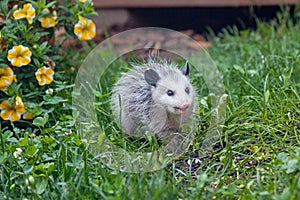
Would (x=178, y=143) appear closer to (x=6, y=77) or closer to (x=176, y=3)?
(x=6, y=77)

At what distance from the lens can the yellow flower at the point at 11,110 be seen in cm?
303

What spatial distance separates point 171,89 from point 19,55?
0.97m

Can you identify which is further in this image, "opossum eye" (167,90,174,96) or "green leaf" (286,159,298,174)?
"opossum eye" (167,90,174,96)

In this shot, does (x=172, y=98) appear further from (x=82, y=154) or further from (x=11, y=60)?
(x=11, y=60)

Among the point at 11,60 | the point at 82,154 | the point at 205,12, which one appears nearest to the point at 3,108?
the point at 11,60

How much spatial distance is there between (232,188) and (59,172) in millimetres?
709

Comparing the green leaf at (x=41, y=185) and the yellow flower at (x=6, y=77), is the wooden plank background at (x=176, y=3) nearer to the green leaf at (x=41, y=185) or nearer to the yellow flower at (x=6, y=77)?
the yellow flower at (x=6, y=77)

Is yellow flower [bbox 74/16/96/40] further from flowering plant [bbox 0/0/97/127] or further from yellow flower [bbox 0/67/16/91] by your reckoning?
yellow flower [bbox 0/67/16/91]

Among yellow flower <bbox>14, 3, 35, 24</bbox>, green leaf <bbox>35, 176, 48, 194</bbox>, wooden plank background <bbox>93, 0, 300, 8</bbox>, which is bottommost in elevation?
green leaf <bbox>35, 176, 48, 194</bbox>

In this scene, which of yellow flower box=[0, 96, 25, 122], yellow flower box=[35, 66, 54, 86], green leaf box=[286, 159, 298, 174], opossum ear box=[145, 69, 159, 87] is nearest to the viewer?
green leaf box=[286, 159, 298, 174]

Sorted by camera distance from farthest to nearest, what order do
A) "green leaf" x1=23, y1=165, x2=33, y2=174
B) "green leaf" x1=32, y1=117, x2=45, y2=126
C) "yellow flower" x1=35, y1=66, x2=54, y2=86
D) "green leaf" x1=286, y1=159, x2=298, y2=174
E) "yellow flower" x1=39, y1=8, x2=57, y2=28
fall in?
"yellow flower" x1=39, y1=8, x2=57, y2=28 → "yellow flower" x1=35, y1=66, x2=54, y2=86 → "green leaf" x1=32, y1=117, x2=45, y2=126 → "green leaf" x1=23, y1=165, x2=33, y2=174 → "green leaf" x1=286, y1=159, x2=298, y2=174

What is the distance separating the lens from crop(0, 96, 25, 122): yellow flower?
3.03 metres

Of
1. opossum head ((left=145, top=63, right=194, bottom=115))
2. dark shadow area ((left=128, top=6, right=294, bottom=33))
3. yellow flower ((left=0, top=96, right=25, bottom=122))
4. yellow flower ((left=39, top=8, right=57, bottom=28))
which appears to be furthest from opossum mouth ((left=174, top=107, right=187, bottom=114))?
dark shadow area ((left=128, top=6, right=294, bottom=33))

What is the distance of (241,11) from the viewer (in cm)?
557
